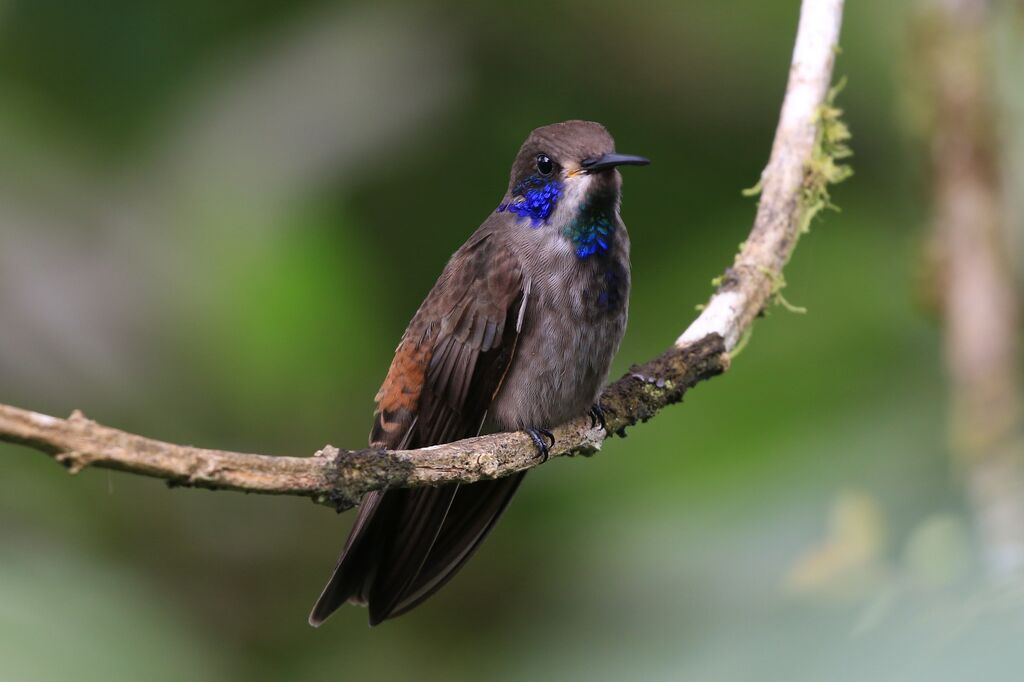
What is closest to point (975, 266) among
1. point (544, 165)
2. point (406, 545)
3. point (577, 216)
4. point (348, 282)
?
point (577, 216)

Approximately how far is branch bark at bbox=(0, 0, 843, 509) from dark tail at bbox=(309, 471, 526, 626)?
34 centimetres

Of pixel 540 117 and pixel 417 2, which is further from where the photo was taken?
pixel 417 2

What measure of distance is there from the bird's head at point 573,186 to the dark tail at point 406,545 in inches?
26.6

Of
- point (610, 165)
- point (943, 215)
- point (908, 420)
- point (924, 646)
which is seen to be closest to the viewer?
point (924, 646)

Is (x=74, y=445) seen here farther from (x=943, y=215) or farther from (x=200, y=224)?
(x=200, y=224)

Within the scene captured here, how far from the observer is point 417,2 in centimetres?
425

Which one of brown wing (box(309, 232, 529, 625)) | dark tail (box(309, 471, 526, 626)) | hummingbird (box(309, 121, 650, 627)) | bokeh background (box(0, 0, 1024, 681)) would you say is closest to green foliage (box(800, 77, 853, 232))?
bokeh background (box(0, 0, 1024, 681))

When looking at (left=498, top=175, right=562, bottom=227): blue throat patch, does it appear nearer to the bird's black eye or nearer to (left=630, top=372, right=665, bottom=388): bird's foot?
the bird's black eye

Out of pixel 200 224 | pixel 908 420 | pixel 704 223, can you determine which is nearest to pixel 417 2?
pixel 200 224

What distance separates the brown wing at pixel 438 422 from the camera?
2.81 meters

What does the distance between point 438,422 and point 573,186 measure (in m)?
0.75

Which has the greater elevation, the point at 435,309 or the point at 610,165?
the point at 610,165

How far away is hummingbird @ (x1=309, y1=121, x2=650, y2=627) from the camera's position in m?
2.86

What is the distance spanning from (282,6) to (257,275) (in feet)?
3.64
